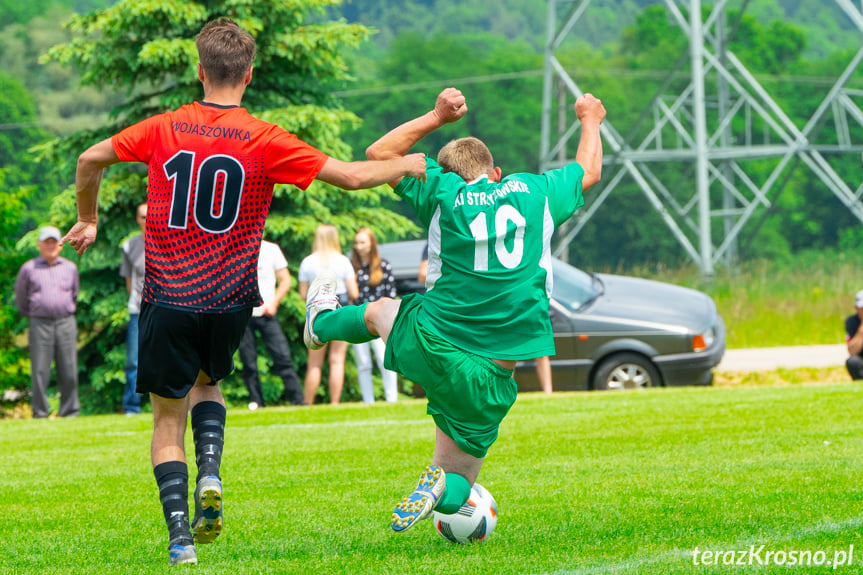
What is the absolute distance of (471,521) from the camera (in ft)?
17.7

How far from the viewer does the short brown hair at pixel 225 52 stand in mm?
4906

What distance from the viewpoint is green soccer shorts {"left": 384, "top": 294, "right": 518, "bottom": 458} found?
523 centimetres

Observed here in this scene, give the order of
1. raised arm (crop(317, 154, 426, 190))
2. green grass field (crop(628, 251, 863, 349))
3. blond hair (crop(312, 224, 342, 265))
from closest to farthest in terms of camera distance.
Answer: raised arm (crop(317, 154, 426, 190))
blond hair (crop(312, 224, 342, 265))
green grass field (crop(628, 251, 863, 349))

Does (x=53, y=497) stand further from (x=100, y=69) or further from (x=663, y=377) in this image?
(x=100, y=69)

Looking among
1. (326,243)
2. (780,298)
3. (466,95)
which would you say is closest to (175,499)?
(326,243)

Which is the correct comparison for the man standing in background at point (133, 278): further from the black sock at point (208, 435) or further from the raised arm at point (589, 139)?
the raised arm at point (589, 139)

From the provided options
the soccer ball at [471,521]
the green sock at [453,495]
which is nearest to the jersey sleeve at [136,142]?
the green sock at [453,495]

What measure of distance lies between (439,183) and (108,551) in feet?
7.32

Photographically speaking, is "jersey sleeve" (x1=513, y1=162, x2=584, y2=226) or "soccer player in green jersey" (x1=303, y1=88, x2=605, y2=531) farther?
"jersey sleeve" (x1=513, y1=162, x2=584, y2=226)

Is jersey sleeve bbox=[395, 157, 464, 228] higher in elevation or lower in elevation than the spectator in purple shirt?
higher

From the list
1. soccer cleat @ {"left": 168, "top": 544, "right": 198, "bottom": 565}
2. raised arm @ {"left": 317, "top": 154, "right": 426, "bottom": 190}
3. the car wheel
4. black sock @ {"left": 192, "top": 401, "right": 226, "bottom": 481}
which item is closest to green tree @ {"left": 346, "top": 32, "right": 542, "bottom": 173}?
the car wheel

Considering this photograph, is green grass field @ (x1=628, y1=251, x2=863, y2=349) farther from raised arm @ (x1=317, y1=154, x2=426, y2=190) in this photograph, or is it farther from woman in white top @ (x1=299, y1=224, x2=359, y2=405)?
raised arm @ (x1=317, y1=154, x2=426, y2=190)
